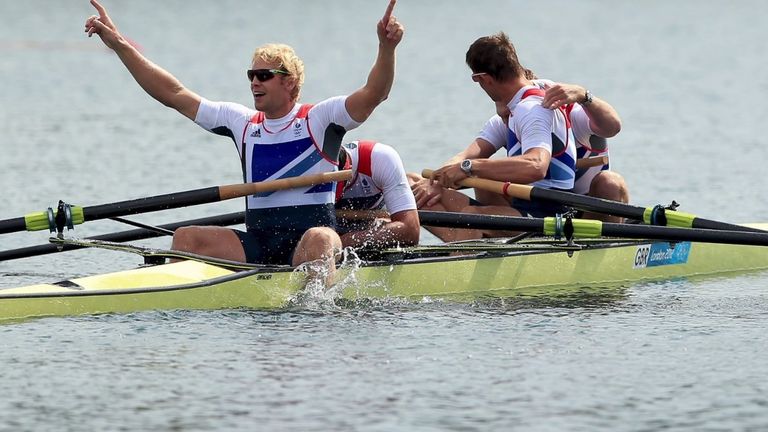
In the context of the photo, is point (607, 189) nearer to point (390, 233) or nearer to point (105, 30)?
point (390, 233)

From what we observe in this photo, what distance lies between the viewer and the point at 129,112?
26.7 meters

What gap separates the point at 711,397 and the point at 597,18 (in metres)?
49.9

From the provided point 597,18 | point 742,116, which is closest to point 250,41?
point 597,18

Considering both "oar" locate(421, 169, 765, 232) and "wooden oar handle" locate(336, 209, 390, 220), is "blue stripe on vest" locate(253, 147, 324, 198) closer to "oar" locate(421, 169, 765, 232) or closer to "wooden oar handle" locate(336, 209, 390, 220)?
"wooden oar handle" locate(336, 209, 390, 220)

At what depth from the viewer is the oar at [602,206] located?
37.2ft

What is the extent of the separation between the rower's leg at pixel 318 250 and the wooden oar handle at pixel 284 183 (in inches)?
12.2

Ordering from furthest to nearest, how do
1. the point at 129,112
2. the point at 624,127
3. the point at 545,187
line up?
the point at 129,112 → the point at 624,127 → the point at 545,187

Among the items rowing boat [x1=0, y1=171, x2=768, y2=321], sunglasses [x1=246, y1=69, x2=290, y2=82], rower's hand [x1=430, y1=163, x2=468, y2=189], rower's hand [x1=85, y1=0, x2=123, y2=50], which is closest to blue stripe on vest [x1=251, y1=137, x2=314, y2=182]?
rowing boat [x1=0, y1=171, x2=768, y2=321]

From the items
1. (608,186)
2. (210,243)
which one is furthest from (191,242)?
(608,186)

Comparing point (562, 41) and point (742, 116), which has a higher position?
point (562, 41)

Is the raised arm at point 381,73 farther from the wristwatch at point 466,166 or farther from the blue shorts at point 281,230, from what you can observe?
the wristwatch at point 466,166

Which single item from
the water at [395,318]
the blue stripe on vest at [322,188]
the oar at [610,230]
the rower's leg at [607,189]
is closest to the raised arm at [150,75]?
the blue stripe on vest at [322,188]

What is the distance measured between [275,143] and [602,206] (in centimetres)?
250

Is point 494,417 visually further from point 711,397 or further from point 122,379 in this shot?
point 122,379
